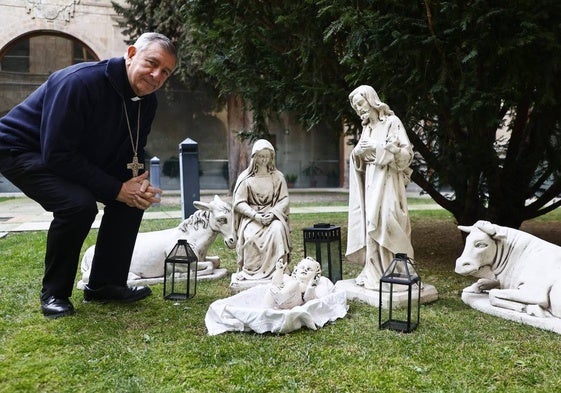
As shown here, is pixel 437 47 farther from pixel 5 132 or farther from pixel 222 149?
pixel 222 149

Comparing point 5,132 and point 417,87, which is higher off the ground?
point 417,87

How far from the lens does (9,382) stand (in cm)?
313

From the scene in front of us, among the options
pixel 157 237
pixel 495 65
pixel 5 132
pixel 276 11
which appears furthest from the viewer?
pixel 276 11

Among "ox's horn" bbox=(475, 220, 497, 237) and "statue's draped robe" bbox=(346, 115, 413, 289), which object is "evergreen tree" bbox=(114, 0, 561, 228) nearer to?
"statue's draped robe" bbox=(346, 115, 413, 289)

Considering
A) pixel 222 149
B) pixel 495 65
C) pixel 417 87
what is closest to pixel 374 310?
pixel 417 87

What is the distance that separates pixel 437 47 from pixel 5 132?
13.9 ft

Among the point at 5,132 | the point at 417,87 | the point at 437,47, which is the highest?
the point at 437,47

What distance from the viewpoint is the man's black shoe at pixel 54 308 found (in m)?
4.39

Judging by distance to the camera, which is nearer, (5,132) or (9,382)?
(9,382)

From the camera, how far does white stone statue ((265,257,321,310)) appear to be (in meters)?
4.33

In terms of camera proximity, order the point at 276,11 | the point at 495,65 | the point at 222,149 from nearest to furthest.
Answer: the point at 495,65 < the point at 276,11 < the point at 222,149

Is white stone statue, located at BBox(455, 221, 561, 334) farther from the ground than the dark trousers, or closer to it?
closer to it

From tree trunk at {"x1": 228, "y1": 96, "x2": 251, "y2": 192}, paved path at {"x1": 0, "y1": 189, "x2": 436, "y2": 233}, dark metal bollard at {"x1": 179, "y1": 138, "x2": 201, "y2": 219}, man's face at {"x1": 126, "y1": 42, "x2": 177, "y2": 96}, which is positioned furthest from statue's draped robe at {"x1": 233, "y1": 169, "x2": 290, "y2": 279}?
tree trunk at {"x1": 228, "y1": 96, "x2": 251, "y2": 192}

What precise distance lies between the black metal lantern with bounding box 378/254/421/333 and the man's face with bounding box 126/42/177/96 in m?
2.44
